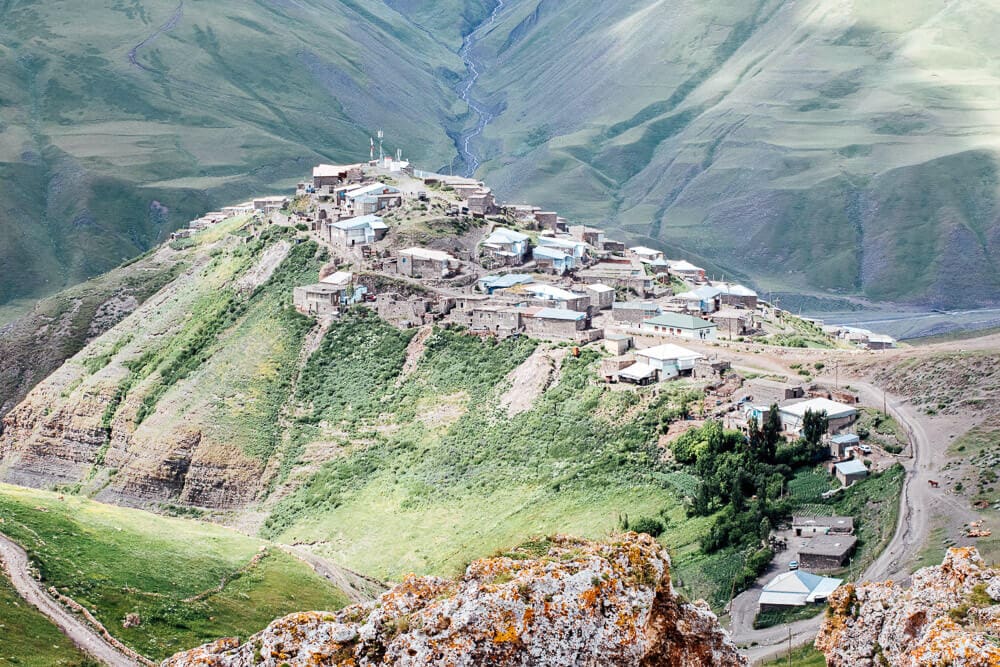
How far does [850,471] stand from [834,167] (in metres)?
127

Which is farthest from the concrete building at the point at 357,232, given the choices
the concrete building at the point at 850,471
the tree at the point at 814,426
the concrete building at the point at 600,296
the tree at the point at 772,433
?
the concrete building at the point at 850,471

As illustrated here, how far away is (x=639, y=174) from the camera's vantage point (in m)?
187

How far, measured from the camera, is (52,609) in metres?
27.0

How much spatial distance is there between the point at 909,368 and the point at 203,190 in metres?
122

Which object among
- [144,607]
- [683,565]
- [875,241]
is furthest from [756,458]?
[875,241]

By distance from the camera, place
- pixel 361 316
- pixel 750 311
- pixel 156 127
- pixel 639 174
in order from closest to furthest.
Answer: pixel 361 316
pixel 750 311
pixel 156 127
pixel 639 174

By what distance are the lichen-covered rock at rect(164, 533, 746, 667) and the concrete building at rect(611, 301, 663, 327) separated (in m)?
51.5

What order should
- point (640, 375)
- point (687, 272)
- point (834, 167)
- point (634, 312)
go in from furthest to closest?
point (834, 167)
point (687, 272)
point (634, 312)
point (640, 375)

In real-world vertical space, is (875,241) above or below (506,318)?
above

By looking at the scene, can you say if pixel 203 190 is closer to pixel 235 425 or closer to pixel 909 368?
pixel 235 425

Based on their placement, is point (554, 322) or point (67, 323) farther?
point (67, 323)

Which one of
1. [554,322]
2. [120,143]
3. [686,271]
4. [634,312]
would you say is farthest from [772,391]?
[120,143]

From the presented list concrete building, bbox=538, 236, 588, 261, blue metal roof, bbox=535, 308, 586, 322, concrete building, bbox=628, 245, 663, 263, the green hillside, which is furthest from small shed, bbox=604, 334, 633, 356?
the green hillside

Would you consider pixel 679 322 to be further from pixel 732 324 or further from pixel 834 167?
pixel 834 167
